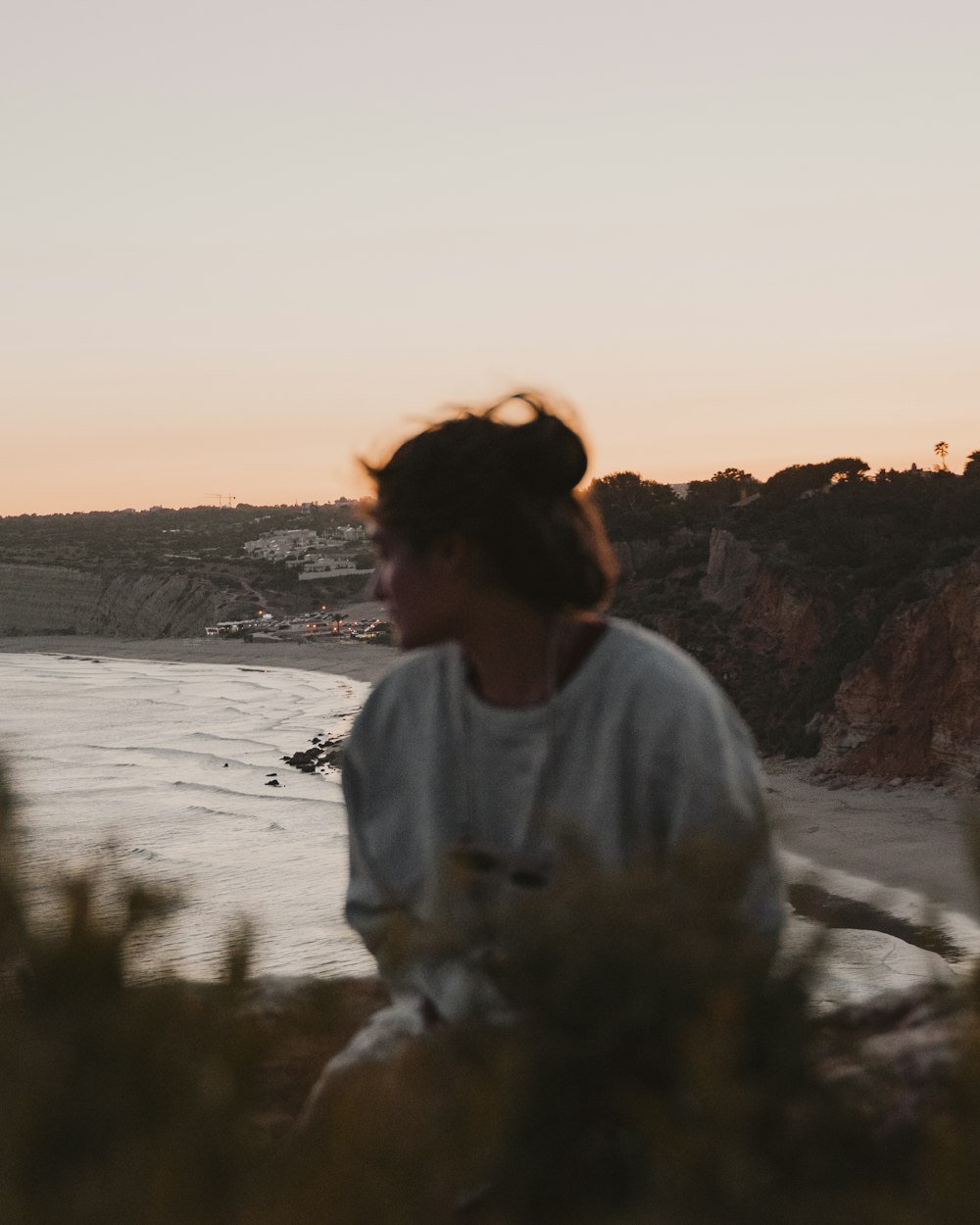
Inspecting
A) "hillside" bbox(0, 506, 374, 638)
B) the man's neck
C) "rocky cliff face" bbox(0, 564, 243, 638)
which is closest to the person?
the man's neck

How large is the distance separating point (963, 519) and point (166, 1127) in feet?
96.1

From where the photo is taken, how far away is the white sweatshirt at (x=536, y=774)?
164 cm

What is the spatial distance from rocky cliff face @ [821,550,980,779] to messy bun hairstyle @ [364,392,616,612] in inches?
852

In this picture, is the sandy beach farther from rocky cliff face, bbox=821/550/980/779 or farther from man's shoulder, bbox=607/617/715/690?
man's shoulder, bbox=607/617/715/690

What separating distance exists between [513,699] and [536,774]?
5.2 inches

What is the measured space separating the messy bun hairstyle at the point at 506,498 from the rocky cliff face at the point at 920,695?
2165cm

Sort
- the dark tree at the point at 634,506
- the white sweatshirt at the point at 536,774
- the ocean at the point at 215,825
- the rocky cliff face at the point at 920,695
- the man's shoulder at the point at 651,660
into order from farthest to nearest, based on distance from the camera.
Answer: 1. the dark tree at the point at 634,506
2. the rocky cliff face at the point at 920,695
3. the man's shoulder at the point at 651,660
4. the white sweatshirt at the point at 536,774
5. the ocean at the point at 215,825

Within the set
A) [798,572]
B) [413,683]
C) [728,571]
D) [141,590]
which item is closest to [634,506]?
[728,571]

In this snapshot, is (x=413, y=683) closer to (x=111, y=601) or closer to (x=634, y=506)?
(x=634, y=506)

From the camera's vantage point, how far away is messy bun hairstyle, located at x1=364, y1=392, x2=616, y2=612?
1.78 metres

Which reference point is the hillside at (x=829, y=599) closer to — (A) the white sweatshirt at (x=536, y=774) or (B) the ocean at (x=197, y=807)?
(A) the white sweatshirt at (x=536, y=774)

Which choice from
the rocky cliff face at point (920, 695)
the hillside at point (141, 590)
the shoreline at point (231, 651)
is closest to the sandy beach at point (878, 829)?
the rocky cliff face at point (920, 695)

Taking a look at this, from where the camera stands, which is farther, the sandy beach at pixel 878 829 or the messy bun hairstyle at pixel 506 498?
the sandy beach at pixel 878 829

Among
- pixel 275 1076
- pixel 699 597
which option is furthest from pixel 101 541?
pixel 275 1076
